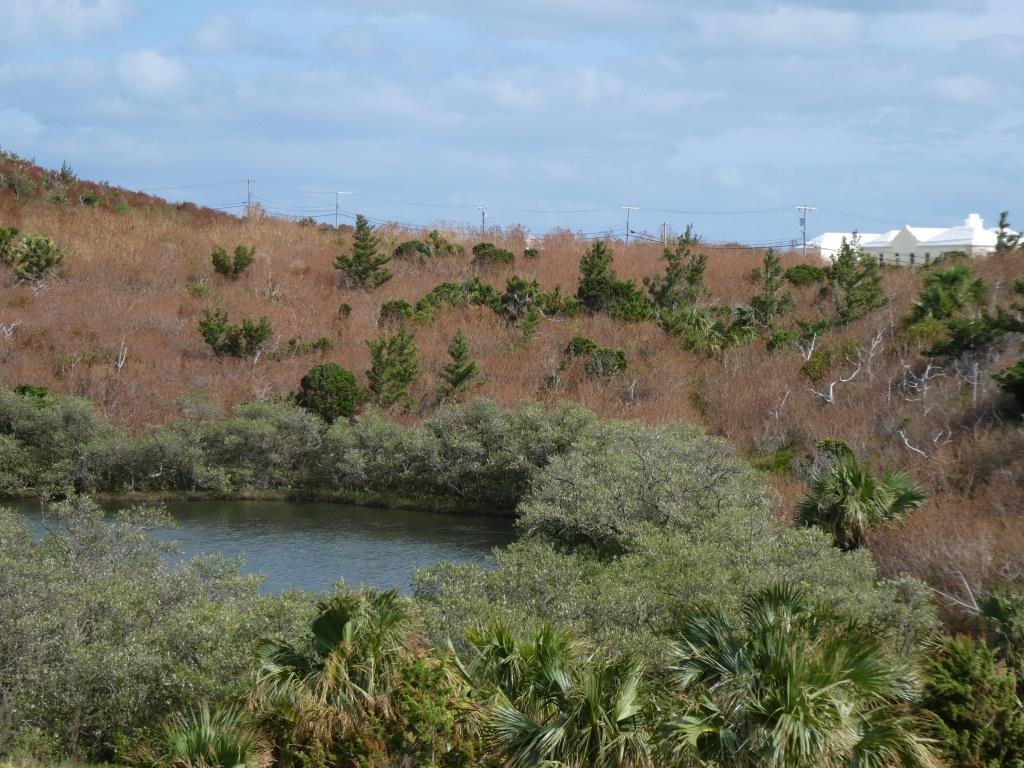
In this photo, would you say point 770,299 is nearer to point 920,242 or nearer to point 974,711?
point 920,242

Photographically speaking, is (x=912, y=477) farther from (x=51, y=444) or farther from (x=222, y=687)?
(x=51, y=444)

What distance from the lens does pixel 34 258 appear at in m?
52.8

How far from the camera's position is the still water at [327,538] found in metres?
28.1

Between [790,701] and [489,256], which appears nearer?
[790,701]

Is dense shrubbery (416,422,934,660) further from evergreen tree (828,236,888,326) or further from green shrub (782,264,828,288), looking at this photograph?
green shrub (782,264,828,288)

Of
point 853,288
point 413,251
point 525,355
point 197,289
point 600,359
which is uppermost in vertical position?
point 413,251

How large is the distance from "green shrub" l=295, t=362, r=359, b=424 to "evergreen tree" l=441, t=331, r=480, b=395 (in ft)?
11.8

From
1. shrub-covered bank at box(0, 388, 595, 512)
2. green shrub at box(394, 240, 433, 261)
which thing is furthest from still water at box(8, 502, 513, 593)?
green shrub at box(394, 240, 433, 261)

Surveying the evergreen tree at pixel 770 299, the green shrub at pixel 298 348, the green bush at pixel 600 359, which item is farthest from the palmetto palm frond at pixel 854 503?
the green shrub at pixel 298 348

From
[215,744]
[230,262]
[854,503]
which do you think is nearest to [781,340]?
[854,503]

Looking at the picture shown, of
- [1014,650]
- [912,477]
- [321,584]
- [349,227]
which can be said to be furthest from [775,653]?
[349,227]

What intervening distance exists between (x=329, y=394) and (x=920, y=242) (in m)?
43.5

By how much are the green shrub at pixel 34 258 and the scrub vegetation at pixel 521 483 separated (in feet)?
0.56

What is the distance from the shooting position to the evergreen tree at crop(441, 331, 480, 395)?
44156 millimetres
